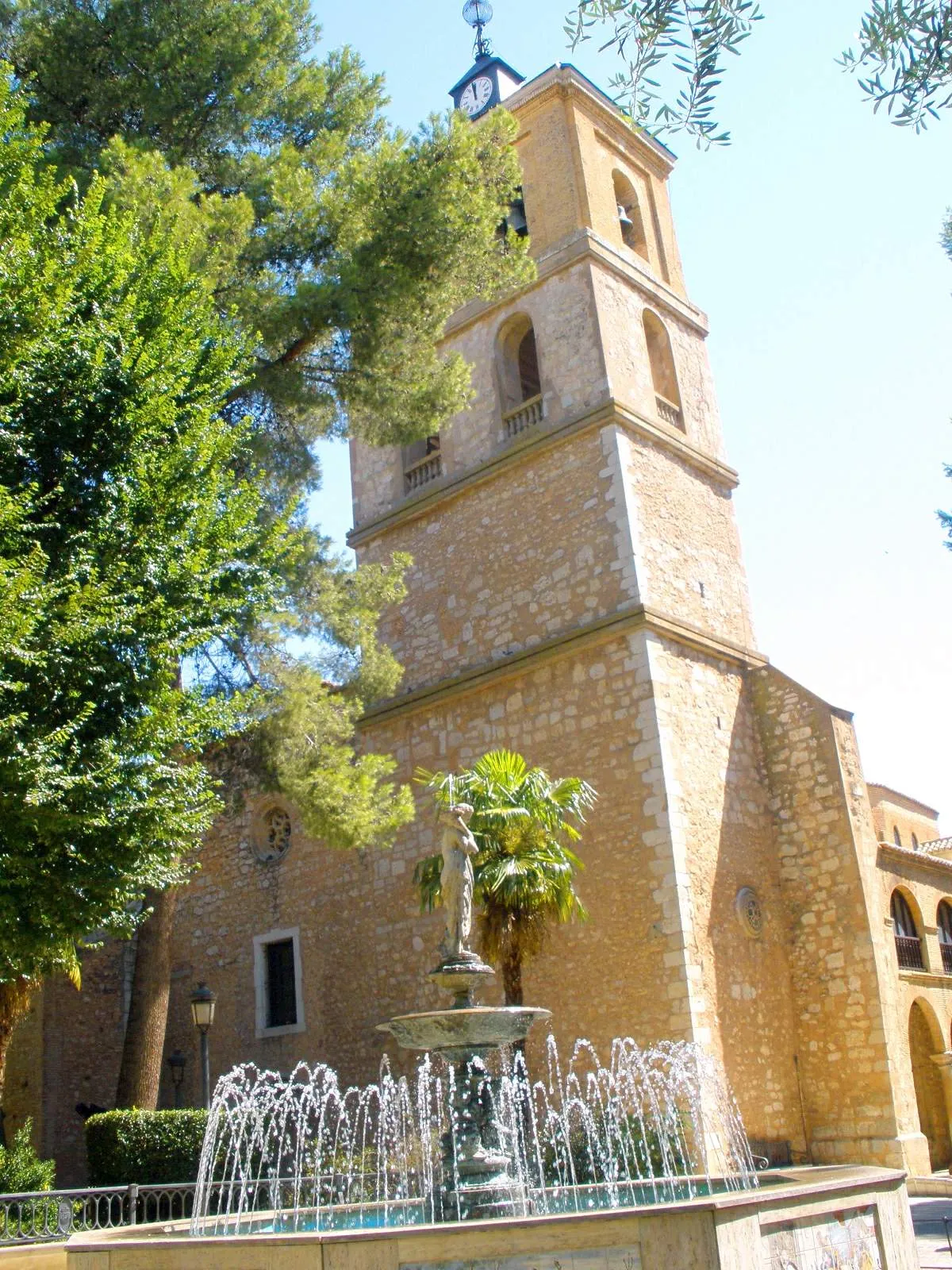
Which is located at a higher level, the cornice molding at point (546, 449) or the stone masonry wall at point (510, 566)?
the cornice molding at point (546, 449)

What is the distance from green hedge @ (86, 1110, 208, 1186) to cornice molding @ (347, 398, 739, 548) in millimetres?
9572

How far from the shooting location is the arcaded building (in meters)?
14.5

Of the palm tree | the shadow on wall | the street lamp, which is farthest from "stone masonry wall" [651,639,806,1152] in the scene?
the street lamp

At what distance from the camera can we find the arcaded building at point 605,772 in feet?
47.7

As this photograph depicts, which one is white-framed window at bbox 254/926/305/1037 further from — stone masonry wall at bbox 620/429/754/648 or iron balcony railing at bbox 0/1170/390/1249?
stone masonry wall at bbox 620/429/754/648

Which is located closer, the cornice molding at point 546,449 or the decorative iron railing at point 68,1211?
the decorative iron railing at point 68,1211

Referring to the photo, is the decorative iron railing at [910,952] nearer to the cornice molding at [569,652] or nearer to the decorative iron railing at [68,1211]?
the cornice molding at [569,652]

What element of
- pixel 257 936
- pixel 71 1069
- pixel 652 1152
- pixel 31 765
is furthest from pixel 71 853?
pixel 71 1069

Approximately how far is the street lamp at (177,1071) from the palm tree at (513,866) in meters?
6.70

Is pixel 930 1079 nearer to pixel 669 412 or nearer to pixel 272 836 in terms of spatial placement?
pixel 272 836

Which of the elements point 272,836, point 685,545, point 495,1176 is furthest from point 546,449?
point 495,1176

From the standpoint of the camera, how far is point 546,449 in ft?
56.9

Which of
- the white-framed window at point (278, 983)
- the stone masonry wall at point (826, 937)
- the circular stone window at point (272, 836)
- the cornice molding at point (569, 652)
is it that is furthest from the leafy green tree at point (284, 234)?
the stone masonry wall at point (826, 937)

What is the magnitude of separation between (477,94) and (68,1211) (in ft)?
72.5
